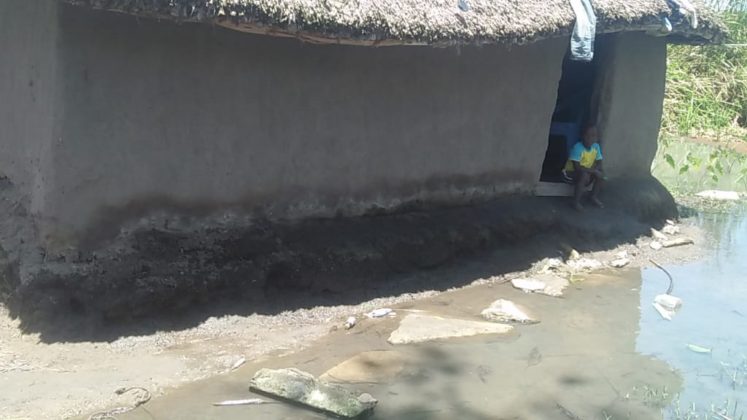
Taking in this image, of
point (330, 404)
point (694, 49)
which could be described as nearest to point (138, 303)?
point (330, 404)

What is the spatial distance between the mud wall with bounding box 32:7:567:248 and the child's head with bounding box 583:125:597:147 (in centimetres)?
57

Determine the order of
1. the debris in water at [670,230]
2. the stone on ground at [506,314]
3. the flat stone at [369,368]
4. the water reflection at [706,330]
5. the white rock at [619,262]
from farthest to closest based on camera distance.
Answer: the debris in water at [670,230] → the white rock at [619,262] → the stone on ground at [506,314] → the water reflection at [706,330] → the flat stone at [369,368]

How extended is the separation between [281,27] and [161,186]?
1285mm

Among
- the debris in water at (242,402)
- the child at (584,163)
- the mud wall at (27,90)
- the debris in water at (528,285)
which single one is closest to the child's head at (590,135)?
the child at (584,163)

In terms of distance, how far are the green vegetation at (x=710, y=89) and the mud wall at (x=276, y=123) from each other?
829 centimetres

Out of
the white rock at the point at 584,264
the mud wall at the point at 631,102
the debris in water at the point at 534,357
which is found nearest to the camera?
the debris in water at the point at 534,357

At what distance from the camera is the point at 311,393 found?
14.3 feet

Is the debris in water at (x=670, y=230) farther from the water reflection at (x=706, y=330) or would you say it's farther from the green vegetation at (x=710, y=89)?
the green vegetation at (x=710, y=89)

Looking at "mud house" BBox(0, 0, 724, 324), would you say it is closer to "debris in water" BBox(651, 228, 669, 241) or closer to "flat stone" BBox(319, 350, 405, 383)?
"flat stone" BBox(319, 350, 405, 383)

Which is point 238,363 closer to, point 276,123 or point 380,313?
point 380,313

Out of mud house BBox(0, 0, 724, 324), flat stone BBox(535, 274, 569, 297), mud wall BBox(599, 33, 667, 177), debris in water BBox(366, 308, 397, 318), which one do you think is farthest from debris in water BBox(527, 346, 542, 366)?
mud wall BBox(599, 33, 667, 177)

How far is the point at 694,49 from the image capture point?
54.1 ft

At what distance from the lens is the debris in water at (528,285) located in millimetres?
6652

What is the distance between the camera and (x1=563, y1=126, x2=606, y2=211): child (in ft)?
26.1
